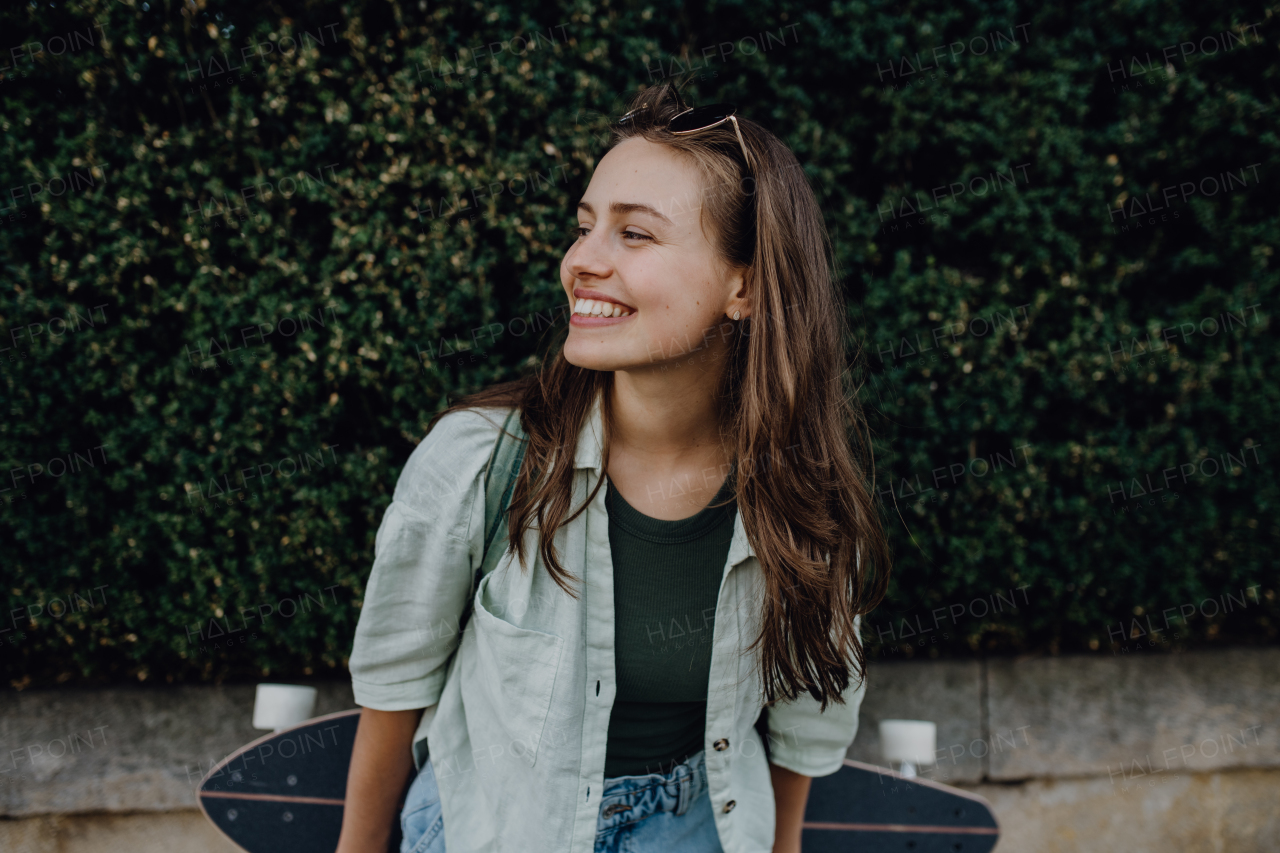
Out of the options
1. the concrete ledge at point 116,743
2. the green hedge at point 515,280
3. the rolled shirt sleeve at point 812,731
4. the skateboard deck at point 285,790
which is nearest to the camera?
the rolled shirt sleeve at point 812,731

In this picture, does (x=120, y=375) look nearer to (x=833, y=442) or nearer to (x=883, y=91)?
(x=833, y=442)

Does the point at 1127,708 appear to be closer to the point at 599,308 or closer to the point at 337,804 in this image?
the point at 599,308

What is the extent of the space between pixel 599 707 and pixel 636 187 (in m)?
1.25

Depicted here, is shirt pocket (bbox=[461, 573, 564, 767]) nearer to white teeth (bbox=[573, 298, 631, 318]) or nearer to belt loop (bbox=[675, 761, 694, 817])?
belt loop (bbox=[675, 761, 694, 817])

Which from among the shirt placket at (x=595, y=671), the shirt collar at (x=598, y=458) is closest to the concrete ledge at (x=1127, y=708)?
the shirt collar at (x=598, y=458)

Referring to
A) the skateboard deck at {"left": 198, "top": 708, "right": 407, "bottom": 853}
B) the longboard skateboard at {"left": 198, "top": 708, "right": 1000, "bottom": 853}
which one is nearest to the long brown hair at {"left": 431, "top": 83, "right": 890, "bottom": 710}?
the longboard skateboard at {"left": 198, "top": 708, "right": 1000, "bottom": 853}

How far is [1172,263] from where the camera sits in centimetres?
279

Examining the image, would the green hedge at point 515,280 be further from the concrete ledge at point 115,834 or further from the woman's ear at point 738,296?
the woman's ear at point 738,296

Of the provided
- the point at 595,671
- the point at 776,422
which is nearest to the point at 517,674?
the point at 595,671

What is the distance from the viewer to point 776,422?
1811mm

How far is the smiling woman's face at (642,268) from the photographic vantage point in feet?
5.39

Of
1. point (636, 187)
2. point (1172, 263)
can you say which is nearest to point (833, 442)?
point (636, 187)

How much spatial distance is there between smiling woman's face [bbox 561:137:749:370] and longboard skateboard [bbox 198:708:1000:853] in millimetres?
1429

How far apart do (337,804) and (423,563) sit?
1.06 meters
